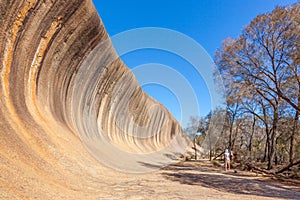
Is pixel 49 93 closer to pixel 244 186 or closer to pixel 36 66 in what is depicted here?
pixel 36 66

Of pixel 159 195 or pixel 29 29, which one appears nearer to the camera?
pixel 159 195

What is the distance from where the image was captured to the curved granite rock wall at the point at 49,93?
4.48m

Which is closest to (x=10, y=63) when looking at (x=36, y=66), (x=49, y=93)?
(x=36, y=66)

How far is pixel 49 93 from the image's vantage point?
7.64 metres

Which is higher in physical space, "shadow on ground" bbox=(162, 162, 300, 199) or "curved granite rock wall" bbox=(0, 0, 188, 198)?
"curved granite rock wall" bbox=(0, 0, 188, 198)

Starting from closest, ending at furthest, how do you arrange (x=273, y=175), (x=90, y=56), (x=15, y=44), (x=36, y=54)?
(x=15, y=44) → (x=36, y=54) → (x=90, y=56) → (x=273, y=175)

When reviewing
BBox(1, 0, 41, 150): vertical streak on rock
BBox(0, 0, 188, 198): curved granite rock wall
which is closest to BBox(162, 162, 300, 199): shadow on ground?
BBox(0, 0, 188, 198): curved granite rock wall

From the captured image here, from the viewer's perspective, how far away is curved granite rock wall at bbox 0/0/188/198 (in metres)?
4.48

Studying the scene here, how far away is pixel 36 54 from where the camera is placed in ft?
22.9

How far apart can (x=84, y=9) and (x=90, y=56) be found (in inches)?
101

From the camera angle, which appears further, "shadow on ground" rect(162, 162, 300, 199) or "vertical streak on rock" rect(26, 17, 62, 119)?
"shadow on ground" rect(162, 162, 300, 199)

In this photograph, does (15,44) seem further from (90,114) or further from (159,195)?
(90,114)

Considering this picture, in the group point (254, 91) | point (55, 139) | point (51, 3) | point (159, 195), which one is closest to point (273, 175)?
point (254, 91)

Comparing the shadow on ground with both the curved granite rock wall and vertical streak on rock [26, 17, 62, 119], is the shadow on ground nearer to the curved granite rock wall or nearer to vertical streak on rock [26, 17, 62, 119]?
the curved granite rock wall
